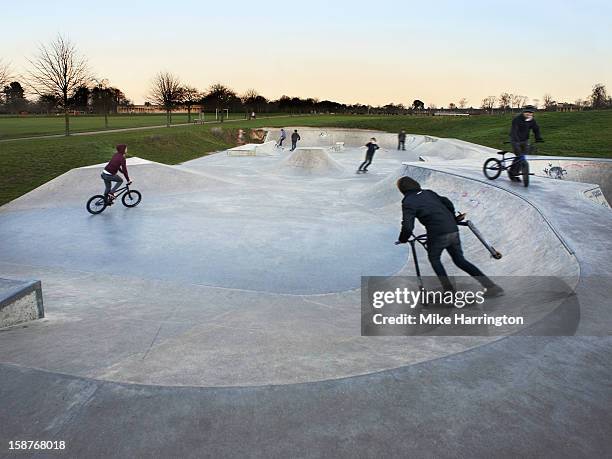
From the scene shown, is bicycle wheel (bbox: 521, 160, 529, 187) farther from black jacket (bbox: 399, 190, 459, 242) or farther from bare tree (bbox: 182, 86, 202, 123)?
bare tree (bbox: 182, 86, 202, 123)

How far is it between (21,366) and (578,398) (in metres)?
4.90

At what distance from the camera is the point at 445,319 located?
221 inches

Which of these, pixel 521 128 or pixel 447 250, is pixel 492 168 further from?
pixel 447 250

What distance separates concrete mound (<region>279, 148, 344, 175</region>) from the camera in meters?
24.9

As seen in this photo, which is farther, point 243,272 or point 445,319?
point 243,272

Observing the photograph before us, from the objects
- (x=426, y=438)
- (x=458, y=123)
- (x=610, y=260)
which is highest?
(x=458, y=123)

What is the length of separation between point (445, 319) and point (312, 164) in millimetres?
20078

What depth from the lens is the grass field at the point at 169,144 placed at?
793 inches

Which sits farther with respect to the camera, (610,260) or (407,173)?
(407,173)

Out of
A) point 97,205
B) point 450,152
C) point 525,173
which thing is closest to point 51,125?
point 450,152

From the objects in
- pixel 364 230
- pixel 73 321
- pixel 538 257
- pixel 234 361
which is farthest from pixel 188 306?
pixel 364 230

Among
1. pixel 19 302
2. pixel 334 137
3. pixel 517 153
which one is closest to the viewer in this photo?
pixel 19 302

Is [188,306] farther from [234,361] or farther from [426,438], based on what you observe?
[426,438]

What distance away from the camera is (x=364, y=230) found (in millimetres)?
12539
